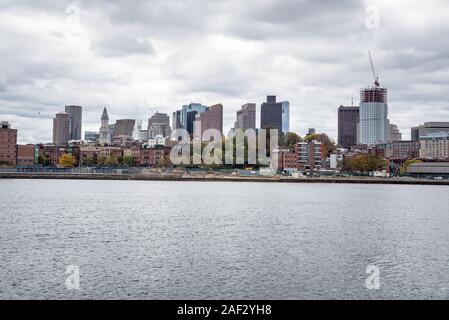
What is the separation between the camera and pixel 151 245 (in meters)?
37.8

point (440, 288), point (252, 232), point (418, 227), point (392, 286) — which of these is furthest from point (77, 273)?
point (418, 227)

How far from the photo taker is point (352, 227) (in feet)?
167

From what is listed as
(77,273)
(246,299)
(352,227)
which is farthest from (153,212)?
(246,299)

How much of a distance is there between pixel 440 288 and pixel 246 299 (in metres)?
9.26

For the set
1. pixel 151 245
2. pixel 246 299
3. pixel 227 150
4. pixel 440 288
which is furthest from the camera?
pixel 227 150
